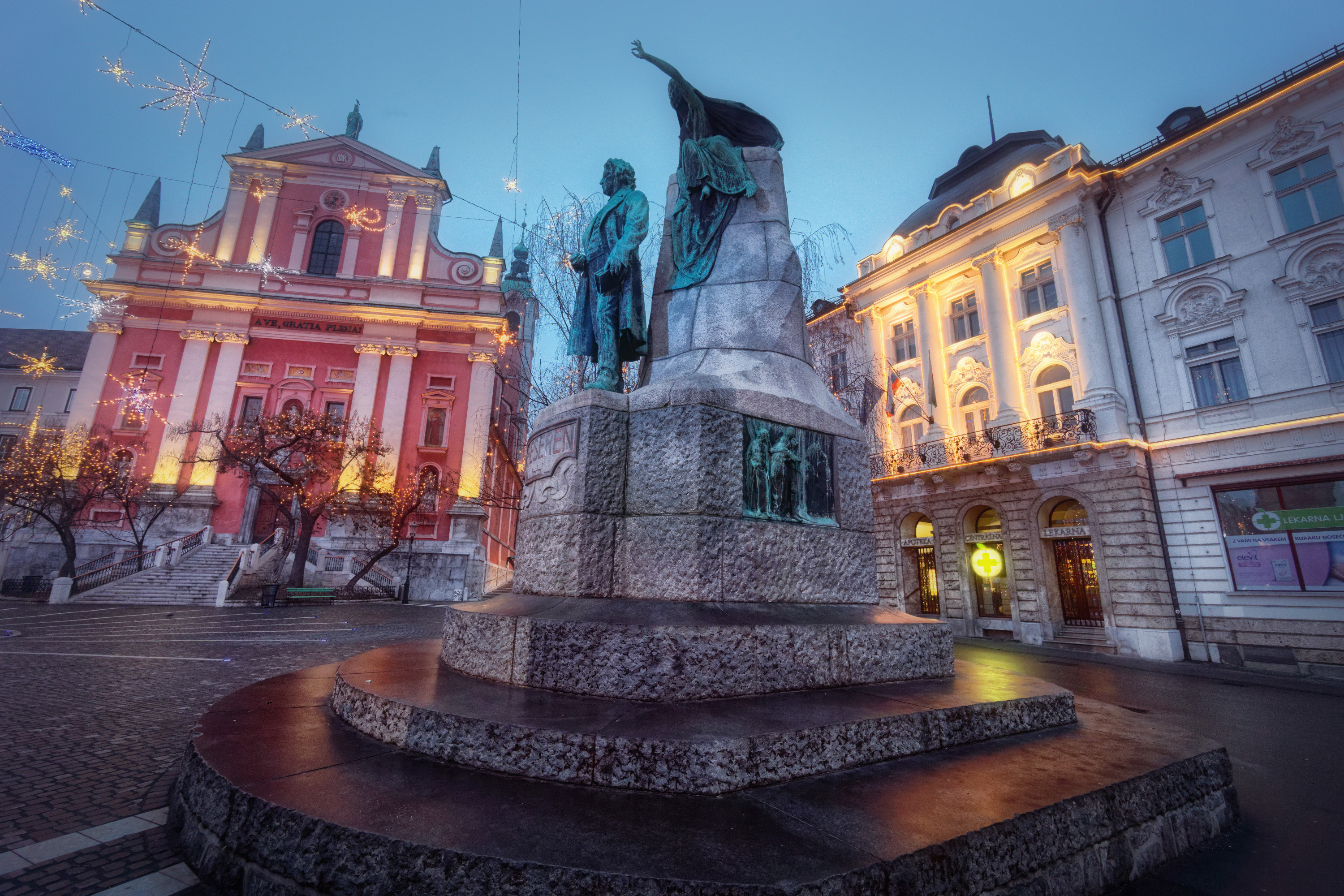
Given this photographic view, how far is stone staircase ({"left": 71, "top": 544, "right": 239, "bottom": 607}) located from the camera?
17797mm

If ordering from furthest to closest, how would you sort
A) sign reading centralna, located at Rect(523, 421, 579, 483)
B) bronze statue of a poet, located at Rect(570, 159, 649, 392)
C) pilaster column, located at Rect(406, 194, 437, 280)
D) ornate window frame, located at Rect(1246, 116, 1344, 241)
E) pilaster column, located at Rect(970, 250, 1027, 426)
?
1. pilaster column, located at Rect(406, 194, 437, 280)
2. pilaster column, located at Rect(970, 250, 1027, 426)
3. ornate window frame, located at Rect(1246, 116, 1344, 241)
4. bronze statue of a poet, located at Rect(570, 159, 649, 392)
5. sign reading centralna, located at Rect(523, 421, 579, 483)

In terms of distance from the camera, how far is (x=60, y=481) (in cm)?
2047

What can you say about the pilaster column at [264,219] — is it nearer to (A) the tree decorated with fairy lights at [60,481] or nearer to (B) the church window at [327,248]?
(B) the church window at [327,248]

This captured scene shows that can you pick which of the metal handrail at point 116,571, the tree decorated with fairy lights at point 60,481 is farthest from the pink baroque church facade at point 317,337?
the metal handrail at point 116,571

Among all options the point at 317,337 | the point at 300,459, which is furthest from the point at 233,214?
the point at 300,459

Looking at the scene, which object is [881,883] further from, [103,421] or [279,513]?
[103,421]

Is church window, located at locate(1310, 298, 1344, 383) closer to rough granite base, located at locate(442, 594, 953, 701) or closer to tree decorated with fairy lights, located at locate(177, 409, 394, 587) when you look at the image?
rough granite base, located at locate(442, 594, 953, 701)

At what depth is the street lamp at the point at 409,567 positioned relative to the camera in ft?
74.4

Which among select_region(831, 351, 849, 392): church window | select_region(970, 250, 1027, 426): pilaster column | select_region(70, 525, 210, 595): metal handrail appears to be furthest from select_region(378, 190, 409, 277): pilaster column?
select_region(970, 250, 1027, 426): pilaster column

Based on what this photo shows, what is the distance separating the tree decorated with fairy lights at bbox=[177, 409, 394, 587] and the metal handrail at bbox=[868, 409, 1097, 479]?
19090mm

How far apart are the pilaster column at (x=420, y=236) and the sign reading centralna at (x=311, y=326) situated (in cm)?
359

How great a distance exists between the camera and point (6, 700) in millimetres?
4695

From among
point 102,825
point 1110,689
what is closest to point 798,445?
point 102,825

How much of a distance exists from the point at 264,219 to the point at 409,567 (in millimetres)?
18973
